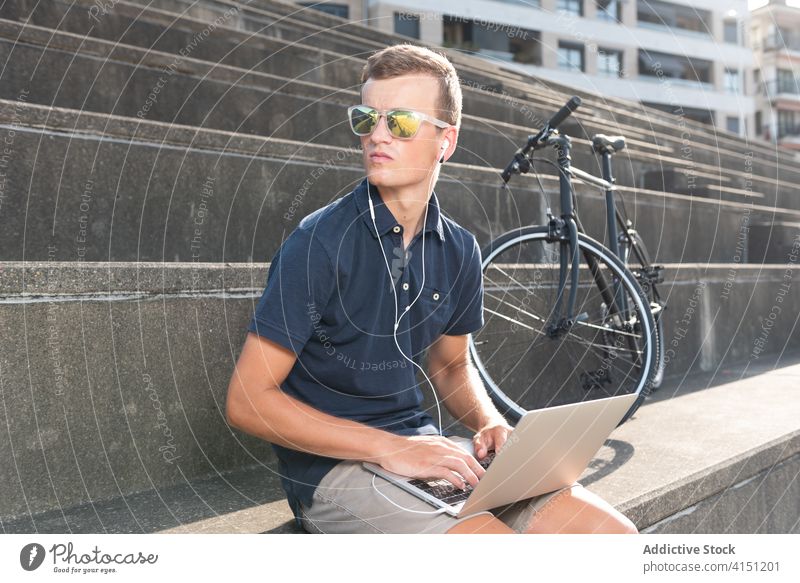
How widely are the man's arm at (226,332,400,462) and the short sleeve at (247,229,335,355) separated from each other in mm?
28

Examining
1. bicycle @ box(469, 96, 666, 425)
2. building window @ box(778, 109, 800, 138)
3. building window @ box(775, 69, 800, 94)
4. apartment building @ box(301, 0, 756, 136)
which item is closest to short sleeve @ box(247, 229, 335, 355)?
bicycle @ box(469, 96, 666, 425)

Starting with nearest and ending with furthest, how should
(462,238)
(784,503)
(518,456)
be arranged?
(518,456), (462,238), (784,503)

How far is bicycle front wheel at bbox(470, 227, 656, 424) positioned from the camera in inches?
127

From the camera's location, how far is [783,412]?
139 inches

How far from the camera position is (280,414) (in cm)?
170

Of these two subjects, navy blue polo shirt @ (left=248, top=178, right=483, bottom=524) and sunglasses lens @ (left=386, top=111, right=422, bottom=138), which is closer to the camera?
navy blue polo shirt @ (left=248, top=178, right=483, bottom=524)

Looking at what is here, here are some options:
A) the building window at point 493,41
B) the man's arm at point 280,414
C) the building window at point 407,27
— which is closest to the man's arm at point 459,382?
the man's arm at point 280,414

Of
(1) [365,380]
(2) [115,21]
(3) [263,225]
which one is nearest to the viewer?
(1) [365,380]

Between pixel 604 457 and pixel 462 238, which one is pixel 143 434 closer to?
pixel 462 238

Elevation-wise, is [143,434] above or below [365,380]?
below

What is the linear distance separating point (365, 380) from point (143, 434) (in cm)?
76

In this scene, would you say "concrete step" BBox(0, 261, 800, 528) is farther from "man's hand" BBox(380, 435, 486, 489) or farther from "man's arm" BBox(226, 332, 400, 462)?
"man's hand" BBox(380, 435, 486, 489)
